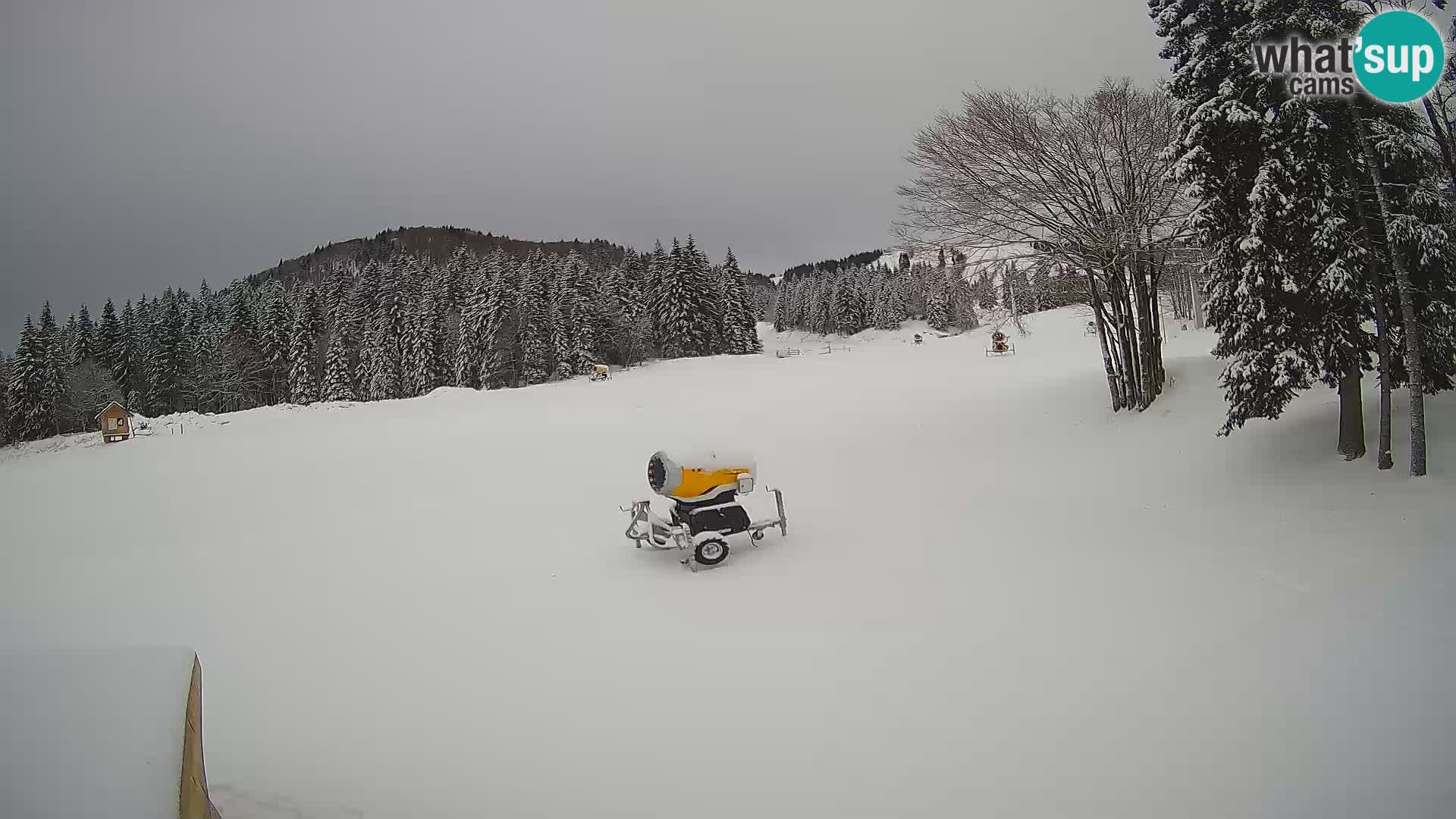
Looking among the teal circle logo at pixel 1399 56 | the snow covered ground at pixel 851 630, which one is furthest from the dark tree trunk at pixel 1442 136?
the snow covered ground at pixel 851 630

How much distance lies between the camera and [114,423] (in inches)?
933

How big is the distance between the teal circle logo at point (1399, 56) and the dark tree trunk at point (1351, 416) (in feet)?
10.6

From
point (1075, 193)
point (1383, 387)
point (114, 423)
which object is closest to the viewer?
point (1383, 387)

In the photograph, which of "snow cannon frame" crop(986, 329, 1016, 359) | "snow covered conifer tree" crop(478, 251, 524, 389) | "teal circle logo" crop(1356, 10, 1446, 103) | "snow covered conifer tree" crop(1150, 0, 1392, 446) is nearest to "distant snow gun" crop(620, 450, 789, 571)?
"snow covered conifer tree" crop(1150, 0, 1392, 446)

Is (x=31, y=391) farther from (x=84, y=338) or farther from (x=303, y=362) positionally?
(x=84, y=338)

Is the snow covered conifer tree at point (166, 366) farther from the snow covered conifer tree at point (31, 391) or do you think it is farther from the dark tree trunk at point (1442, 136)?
the dark tree trunk at point (1442, 136)

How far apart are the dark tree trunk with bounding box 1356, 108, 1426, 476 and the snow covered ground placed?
0.36 m

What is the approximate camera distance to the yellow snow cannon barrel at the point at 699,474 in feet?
25.8

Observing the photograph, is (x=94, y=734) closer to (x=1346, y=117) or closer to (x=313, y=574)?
(x=313, y=574)

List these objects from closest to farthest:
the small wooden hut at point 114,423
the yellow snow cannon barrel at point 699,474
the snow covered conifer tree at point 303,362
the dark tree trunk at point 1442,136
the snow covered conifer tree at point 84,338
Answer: the dark tree trunk at point 1442,136, the yellow snow cannon barrel at point 699,474, the small wooden hut at point 114,423, the snow covered conifer tree at point 84,338, the snow covered conifer tree at point 303,362

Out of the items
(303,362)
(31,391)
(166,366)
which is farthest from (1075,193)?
(166,366)

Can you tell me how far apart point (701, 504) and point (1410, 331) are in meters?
8.35

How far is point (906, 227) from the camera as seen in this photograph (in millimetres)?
14086

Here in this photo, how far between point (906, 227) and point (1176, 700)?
38.1 ft
